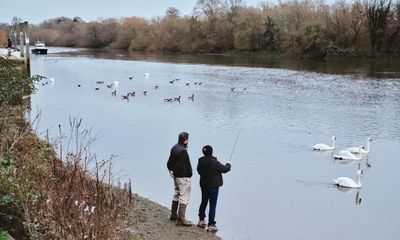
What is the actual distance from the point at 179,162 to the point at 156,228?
1.34 m

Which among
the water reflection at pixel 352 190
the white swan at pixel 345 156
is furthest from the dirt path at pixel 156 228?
the white swan at pixel 345 156

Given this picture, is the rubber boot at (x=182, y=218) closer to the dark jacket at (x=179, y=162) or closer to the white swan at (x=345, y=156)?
the dark jacket at (x=179, y=162)

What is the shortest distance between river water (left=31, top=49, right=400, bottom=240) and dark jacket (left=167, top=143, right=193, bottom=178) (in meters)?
1.86

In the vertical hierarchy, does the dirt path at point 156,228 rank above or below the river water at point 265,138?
above

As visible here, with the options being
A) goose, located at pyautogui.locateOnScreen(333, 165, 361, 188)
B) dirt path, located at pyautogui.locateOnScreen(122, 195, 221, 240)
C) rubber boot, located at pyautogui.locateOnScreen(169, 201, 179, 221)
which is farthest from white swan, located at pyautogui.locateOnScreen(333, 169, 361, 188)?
rubber boot, located at pyautogui.locateOnScreen(169, 201, 179, 221)

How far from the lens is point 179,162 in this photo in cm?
930

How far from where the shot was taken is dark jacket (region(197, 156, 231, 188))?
9562 millimetres

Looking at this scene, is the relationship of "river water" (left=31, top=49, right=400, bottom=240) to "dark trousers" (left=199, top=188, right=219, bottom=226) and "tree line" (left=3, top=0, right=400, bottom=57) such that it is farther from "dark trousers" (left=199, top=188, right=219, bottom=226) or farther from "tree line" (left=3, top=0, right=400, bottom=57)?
"tree line" (left=3, top=0, right=400, bottom=57)

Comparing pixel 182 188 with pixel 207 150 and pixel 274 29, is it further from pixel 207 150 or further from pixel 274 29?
pixel 274 29

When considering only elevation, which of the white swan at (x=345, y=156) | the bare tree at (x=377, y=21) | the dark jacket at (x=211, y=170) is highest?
the bare tree at (x=377, y=21)

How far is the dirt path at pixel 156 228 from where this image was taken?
9320mm

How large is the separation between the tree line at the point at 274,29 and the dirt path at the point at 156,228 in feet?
211

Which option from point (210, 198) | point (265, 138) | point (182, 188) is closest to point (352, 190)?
point (210, 198)

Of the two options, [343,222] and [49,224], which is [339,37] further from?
[49,224]
